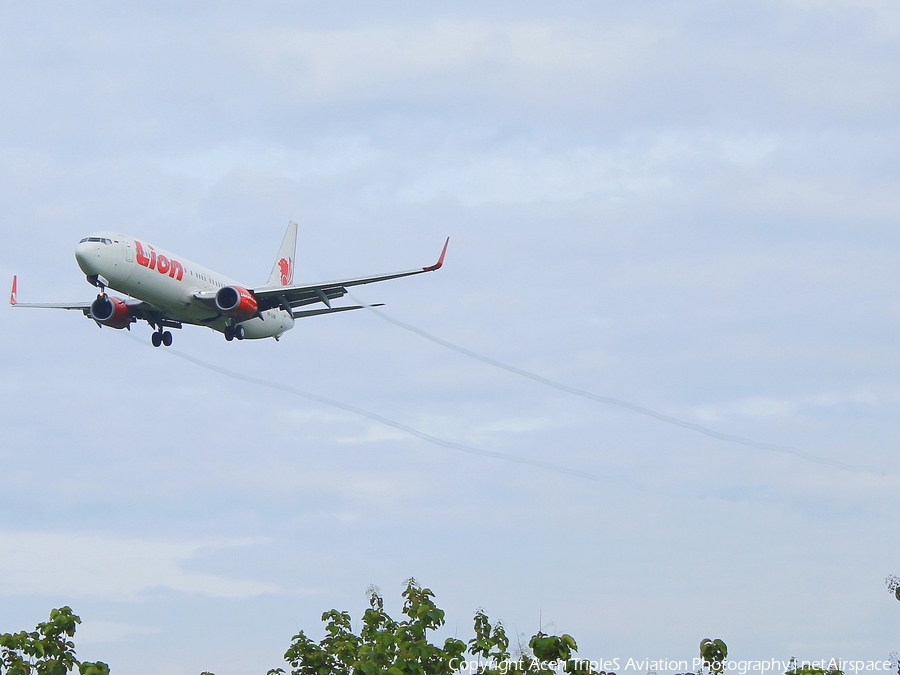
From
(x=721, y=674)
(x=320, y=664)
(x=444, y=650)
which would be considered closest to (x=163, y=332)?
(x=320, y=664)

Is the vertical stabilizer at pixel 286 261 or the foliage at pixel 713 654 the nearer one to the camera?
the foliage at pixel 713 654

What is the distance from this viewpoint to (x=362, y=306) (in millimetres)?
67625

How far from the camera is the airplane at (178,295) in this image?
6222 centimetres

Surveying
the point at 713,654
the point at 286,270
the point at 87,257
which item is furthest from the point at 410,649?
the point at 286,270

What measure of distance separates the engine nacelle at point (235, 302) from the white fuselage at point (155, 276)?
108cm

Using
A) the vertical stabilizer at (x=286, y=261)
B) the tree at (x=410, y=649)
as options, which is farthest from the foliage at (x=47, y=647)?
the vertical stabilizer at (x=286, y=261)

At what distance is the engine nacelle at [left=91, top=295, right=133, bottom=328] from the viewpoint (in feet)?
219

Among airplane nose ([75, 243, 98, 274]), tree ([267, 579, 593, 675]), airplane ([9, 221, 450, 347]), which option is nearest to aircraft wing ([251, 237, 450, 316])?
airplane ([9, 221, 450, 347])

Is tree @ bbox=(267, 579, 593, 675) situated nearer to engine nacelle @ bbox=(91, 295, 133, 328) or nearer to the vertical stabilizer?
engine nacelle @ bbox=(91, 295, 133, 328)

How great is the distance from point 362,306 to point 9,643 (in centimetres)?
3987

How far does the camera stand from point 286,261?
94875 mm

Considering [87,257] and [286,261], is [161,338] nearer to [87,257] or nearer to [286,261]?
[87,257]

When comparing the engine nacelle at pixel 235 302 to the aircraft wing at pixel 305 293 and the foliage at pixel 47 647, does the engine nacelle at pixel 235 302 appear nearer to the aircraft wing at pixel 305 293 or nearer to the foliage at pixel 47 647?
the aircraft wing at pixel 305 293

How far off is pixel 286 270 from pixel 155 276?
30875 millimetres
